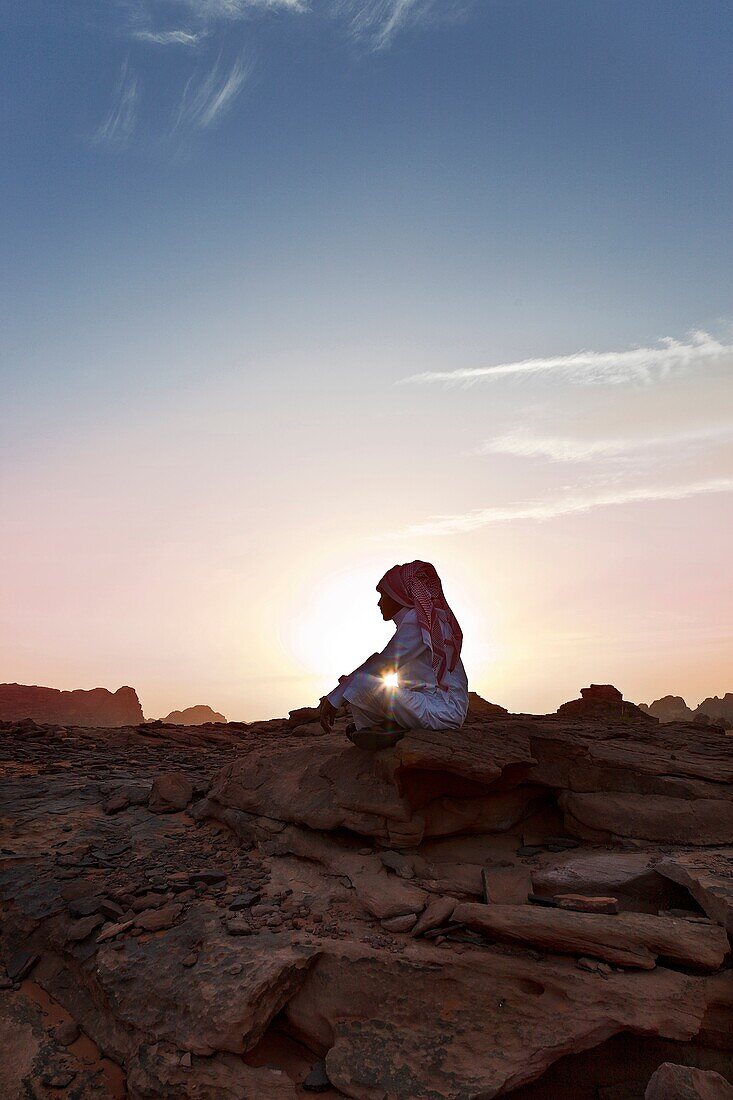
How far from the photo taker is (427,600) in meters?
6.80

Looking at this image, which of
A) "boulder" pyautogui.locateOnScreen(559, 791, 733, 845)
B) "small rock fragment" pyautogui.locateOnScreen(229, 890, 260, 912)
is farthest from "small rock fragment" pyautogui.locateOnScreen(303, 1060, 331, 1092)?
"boulder" pyautogui.locateOnScreen(559, 791, 733, 845)

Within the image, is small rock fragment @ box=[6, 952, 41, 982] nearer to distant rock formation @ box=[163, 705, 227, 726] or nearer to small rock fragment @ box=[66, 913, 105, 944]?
small rock fragment @ box=[66, 913, 105, 944]

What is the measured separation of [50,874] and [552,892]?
422 cm

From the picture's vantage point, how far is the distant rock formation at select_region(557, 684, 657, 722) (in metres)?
12.3

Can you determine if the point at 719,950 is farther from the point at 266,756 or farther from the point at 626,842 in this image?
the point at 266,756

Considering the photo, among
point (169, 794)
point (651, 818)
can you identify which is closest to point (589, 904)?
point (651, 818)

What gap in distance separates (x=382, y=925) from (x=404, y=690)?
6.90 feet

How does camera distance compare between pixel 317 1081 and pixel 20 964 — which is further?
pixel 20 964

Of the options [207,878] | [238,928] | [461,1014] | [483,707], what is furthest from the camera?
[483,707]

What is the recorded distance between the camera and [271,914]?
4836 mm

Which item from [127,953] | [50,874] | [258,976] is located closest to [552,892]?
[258,976]

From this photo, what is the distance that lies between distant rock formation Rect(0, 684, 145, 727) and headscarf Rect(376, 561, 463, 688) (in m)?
50.8

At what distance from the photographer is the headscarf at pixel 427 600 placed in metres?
6.60

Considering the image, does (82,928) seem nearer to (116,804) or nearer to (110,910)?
(110,910)
